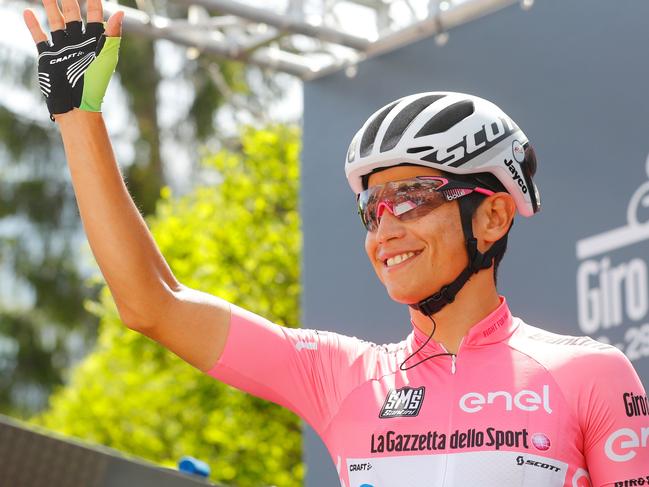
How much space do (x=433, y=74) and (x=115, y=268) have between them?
13.4ft

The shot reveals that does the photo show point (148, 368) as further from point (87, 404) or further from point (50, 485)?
point (50, 485)

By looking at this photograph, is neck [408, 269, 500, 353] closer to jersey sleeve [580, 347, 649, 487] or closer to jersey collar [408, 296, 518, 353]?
jersey collar [408, 296, 518, 353]

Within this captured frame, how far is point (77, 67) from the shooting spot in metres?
2.37

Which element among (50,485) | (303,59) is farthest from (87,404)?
(50,485)

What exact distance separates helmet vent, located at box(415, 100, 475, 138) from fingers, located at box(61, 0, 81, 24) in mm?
757

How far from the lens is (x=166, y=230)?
13.0 m

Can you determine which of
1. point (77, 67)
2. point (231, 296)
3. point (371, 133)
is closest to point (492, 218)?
point (371, 133)

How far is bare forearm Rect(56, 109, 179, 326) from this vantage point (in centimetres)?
233

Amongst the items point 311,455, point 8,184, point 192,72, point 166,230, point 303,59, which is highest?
point 192,72

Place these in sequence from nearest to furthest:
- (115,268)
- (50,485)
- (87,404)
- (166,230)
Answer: (115,268) < (50,485) < (166,230) < (87,404)

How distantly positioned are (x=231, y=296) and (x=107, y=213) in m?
9.56

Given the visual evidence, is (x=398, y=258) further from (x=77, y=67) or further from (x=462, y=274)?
(x=77, y=67)

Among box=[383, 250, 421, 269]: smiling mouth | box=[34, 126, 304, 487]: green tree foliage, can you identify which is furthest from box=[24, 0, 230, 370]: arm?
box=[34, 126, 304, 487]: green tree foliage

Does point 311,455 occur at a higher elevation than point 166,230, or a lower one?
lower
